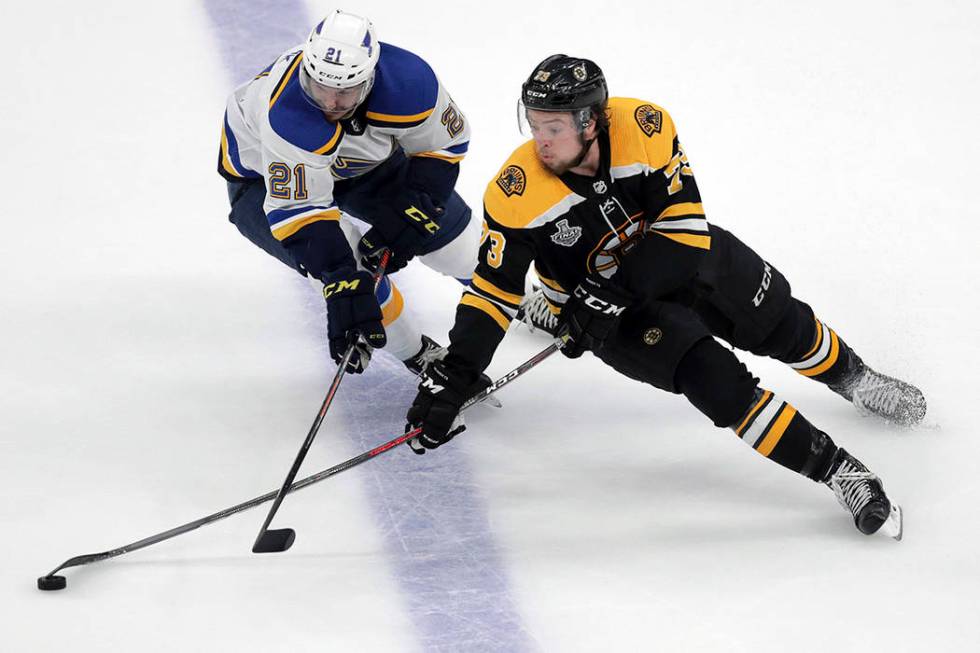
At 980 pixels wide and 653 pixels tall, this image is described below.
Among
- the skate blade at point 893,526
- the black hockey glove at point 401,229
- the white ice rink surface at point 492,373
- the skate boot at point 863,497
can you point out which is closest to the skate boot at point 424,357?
the white ice rink surface at point 492,373

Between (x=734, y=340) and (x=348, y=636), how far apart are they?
1423 millimetres

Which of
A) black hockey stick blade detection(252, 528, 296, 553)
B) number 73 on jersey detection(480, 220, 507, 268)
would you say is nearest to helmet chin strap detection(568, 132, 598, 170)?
number 73 on jersey detection(480, 220, 507, 268)

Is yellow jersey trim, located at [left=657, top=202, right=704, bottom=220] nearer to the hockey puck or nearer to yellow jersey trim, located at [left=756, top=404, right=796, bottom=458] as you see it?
yellow jersey trim, located at [left=756, top=404, right=796, bottom=458]

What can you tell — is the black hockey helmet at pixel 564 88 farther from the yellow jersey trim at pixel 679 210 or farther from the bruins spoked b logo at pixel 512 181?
the yellow jersey trim at pixel 679 210

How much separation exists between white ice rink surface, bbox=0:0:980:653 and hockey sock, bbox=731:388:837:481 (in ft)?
0.70

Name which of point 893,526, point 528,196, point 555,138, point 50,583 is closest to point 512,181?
point 528,196

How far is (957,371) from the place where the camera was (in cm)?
409

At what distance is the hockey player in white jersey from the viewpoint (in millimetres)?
3553

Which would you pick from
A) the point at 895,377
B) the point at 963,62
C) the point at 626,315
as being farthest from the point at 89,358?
the point at 963,62

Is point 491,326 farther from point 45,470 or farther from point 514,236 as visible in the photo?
point 45,470

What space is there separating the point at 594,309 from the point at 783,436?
23.7 inches

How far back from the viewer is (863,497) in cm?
331

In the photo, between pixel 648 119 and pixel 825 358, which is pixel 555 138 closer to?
pixel 648 119

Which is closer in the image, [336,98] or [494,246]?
[494,246]
